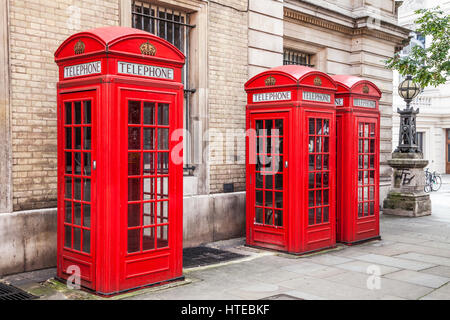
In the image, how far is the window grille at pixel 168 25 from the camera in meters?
8.05

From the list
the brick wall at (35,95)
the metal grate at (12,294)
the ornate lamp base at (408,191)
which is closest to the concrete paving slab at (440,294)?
the metal grate at (12,294)

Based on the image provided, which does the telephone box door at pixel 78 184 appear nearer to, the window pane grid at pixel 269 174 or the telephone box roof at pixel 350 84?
the window pane grid at pixel 269 174

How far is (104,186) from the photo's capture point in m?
5.31

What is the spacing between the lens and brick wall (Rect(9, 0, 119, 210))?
6.32 metres

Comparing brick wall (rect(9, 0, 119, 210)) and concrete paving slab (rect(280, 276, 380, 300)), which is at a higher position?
brick wall (rect(9, 0, 119, 210))

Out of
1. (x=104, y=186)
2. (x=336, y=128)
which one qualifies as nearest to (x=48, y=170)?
(x=104, y=186)

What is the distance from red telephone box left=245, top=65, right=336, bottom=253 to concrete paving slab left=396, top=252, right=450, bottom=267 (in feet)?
4.00

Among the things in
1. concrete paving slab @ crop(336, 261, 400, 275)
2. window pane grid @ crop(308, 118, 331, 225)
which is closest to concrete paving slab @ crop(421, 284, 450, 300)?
concrete paving slab @ crop(336, 261, 400, 275)

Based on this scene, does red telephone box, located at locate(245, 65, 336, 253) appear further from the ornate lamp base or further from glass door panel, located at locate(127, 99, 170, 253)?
the ornate lamp base

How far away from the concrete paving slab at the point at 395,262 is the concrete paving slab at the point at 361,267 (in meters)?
0.20

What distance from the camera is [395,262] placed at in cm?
737

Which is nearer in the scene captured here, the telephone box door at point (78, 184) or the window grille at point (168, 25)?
the telephone box door at point (78, 184)

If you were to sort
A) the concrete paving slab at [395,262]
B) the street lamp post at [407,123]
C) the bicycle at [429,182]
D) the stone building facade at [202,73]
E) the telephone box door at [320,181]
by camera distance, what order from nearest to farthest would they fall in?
the stone building facade at [202,73]
the concrete paving slab at [395,262]
the telephone box door at [320,181]
the street lamp post at [407,123]
the bicycle at [429,182]

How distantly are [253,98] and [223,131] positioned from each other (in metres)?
1.28
